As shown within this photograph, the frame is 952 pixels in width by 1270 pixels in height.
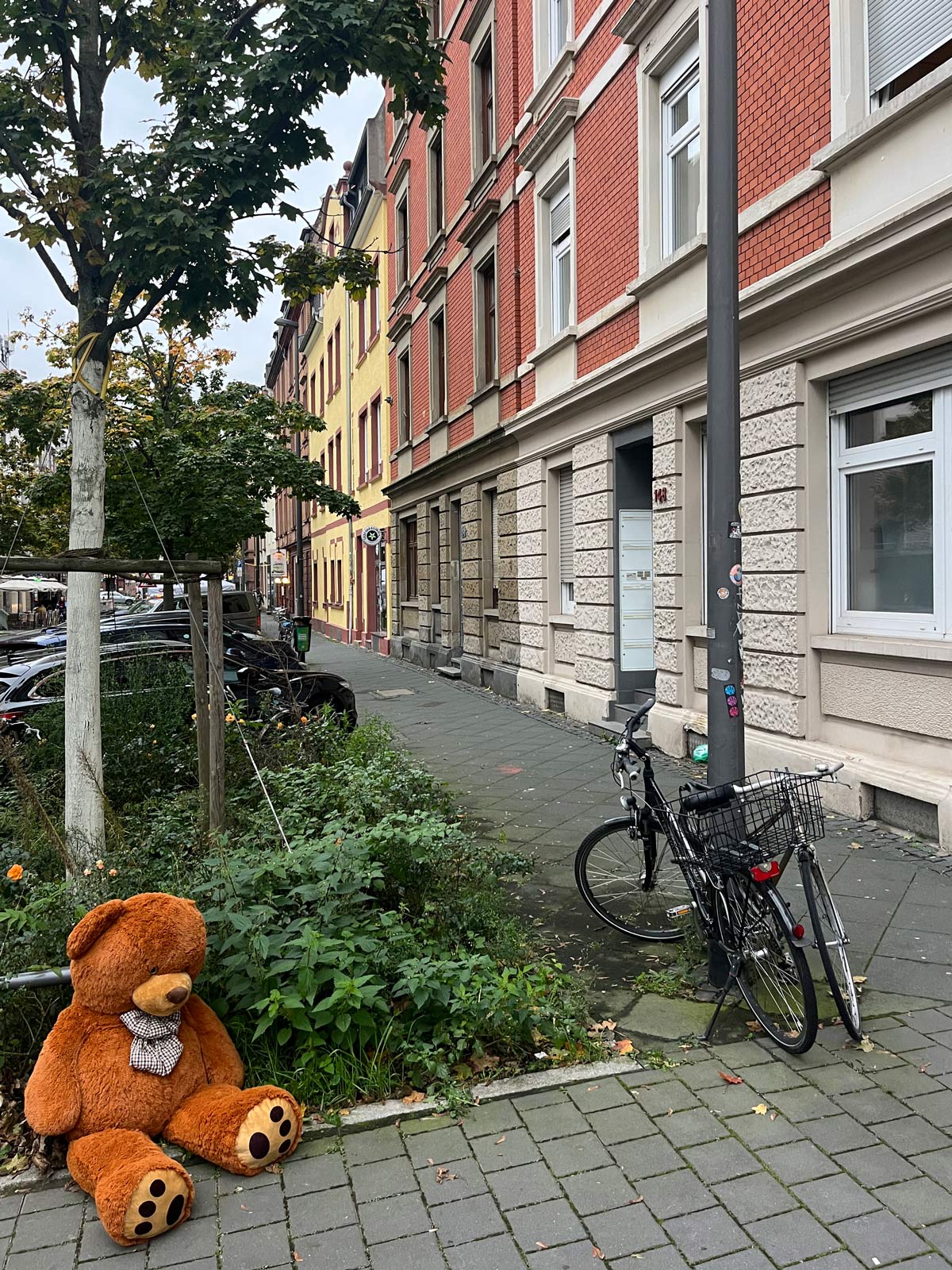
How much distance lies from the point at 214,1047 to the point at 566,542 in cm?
1060

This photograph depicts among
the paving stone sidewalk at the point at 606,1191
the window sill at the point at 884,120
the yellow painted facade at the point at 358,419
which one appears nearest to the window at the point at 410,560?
the yellow painted facade at the point at 358,419

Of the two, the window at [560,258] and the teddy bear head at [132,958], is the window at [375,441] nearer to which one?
the window at [560,258]

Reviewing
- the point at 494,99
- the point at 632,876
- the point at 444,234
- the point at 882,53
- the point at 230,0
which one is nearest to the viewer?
the point at 632,876

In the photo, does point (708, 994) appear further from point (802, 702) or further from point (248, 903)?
point (802, 702)

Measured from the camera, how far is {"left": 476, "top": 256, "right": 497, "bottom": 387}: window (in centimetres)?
1675

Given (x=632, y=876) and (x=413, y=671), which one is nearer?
(x=632, y=876)

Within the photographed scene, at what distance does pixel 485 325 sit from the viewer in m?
17.0

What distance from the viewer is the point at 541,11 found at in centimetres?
1312

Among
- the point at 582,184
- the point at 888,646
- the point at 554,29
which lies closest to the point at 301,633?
the point at 582,184

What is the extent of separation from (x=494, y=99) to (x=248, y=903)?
1522 centimetres

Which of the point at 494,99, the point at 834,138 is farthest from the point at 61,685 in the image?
the point at 494,99

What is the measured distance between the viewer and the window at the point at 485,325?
16.8 metres

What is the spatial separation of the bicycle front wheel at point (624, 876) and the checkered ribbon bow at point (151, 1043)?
7.93ft

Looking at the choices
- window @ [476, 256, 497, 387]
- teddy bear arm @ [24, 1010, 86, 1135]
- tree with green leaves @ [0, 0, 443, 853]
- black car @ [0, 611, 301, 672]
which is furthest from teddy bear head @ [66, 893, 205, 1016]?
window @ [476, 256, 497, 387]
